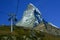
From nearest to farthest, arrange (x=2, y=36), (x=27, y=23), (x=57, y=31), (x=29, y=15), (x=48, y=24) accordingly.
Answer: (x=2, y=36) < (x=57, y=31) < (x=48, y=24) < (x=27, y=23) < (x=29, y=15)

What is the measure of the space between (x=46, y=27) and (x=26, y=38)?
116ft

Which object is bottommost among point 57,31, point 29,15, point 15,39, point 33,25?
point 15,39

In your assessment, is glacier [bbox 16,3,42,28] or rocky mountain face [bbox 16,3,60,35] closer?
rocky mountain face [bbox 16,3,60,35]

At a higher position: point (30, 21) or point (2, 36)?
point (30, 21)

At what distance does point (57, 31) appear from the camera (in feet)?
259

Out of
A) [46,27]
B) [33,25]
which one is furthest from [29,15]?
[46,27]

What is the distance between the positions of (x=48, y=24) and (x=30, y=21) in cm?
1324

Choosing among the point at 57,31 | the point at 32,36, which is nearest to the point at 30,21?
the point at 57,31

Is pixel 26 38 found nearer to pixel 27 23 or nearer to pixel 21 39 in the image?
pixel 21 39

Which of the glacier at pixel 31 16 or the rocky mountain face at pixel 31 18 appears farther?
the glacier at pixel 31 16

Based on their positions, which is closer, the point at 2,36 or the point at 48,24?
the point at 2,36

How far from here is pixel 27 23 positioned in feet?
302

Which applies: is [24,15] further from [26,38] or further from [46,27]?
[26,38]

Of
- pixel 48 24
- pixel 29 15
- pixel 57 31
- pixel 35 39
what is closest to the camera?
pixel 35 39
